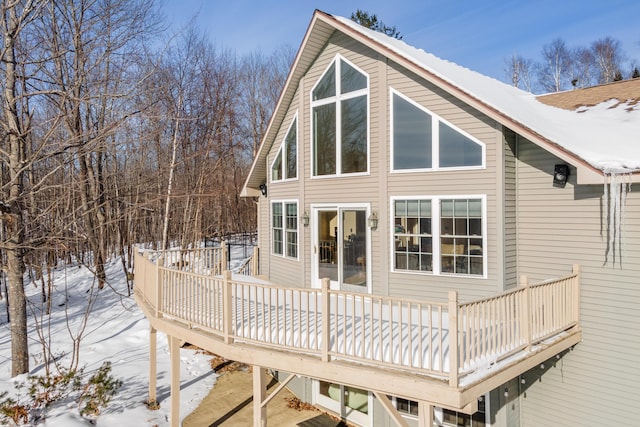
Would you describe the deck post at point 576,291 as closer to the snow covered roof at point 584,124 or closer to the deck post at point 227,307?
the snow covered roof at point 584,124

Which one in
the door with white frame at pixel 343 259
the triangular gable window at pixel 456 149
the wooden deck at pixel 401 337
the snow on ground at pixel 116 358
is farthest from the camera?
the door with white frame at pixel 343 259

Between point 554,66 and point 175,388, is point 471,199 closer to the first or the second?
point 175,388

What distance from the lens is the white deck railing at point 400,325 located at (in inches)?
177

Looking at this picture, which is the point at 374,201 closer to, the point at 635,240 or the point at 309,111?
the point at 309,111

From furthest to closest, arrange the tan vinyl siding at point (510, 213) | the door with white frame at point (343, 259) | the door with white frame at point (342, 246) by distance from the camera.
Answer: the door with white frame at point (342, 246)
the door with white frame at point (343, 259)
the tan vinyl siding at point (510, 213)

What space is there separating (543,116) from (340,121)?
3870 millimetres

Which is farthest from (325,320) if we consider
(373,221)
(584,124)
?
(584,124)

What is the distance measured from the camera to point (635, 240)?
5.72 m

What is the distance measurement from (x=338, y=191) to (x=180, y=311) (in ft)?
12.4

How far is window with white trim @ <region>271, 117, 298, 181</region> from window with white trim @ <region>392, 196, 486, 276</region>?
3167 millimetres

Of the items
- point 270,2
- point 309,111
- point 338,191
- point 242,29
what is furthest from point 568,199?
point 242,29

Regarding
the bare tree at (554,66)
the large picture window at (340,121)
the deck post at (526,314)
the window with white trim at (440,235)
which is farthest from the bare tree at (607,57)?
the deck post at (526,314)

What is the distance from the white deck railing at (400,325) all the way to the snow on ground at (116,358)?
7.69ft

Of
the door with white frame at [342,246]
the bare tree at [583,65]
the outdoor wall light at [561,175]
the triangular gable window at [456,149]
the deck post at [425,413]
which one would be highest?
the bare tree at [583,65]
